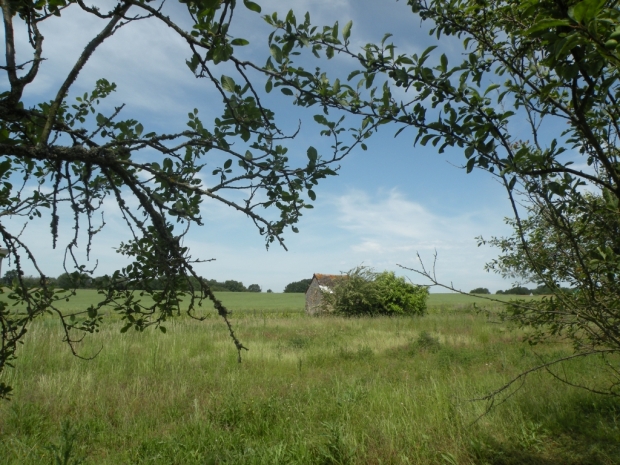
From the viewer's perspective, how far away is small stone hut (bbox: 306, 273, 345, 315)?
26.9m

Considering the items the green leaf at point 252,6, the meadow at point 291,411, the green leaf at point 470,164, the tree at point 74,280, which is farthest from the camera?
the meadow at point 291,411

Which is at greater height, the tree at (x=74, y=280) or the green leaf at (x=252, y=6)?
the green leaf at (x=252, y=6)

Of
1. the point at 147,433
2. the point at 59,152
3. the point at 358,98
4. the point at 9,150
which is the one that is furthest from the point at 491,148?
the point at 147,433

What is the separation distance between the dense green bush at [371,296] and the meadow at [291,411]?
1486cm

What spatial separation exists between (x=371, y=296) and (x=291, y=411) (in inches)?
765

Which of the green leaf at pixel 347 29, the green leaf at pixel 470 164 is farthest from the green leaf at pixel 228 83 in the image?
the green leaf at pixel 470 164

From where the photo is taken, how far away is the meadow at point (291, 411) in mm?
4199

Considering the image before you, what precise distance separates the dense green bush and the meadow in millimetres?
14863

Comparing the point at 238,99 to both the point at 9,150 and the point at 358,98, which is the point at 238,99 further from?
the point at 9,150

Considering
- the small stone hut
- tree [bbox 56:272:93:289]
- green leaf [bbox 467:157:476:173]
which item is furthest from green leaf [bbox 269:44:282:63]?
the small stone hut

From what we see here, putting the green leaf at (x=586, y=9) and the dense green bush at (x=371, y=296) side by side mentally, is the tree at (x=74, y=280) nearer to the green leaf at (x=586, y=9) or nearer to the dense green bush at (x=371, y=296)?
the green leaf at (x=586, y=9)

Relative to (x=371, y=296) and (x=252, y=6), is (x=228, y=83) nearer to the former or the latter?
(x=252, y=6)

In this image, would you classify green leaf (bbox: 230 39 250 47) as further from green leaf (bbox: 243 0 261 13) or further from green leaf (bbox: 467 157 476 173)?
green leaf (bbox: 467 157 476 173)

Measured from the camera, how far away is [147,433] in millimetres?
4945
